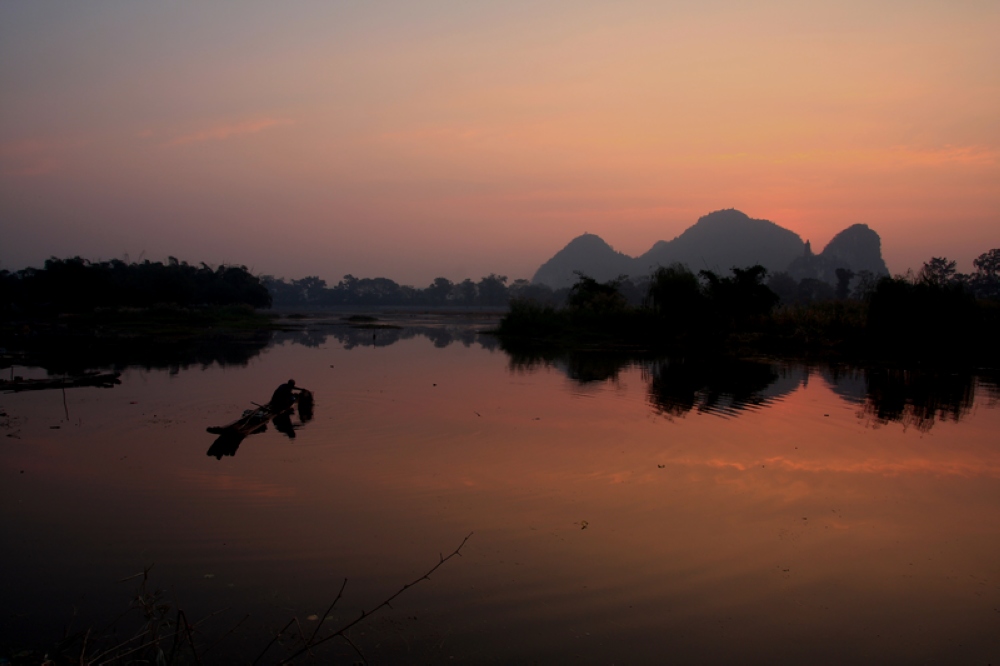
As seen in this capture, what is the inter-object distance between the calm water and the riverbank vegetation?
17.0 m

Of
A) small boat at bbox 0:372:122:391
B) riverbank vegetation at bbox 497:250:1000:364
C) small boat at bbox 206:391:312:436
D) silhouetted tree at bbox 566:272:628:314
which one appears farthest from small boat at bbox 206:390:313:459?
silhouetted tree at bbox 566:272:628:314

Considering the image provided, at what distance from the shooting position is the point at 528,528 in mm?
7148

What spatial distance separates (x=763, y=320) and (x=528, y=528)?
103ft

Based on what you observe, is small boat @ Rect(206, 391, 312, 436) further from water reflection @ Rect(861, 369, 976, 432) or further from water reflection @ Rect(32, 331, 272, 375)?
A: water reflection @ Rect(861, 369, 976, 432)

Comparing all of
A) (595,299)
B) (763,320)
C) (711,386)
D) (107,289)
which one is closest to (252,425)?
(711,386)

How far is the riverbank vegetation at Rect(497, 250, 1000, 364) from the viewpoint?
A: 2912 centimetres

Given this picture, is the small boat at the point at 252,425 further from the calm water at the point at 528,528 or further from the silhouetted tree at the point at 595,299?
the silhouetted tree at the point at 595,299

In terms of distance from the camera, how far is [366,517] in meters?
7.40

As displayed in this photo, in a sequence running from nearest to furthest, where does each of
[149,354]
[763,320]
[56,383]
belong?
[56,383] < [149,354] < [763,320]

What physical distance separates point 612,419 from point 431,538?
7254mm

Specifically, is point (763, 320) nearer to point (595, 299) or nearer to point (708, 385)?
point (595, 299)

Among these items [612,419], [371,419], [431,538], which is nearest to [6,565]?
[431,538]

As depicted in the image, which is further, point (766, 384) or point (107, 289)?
point (107, 289)

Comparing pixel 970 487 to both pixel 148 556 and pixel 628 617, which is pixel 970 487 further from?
pixel 148 556
